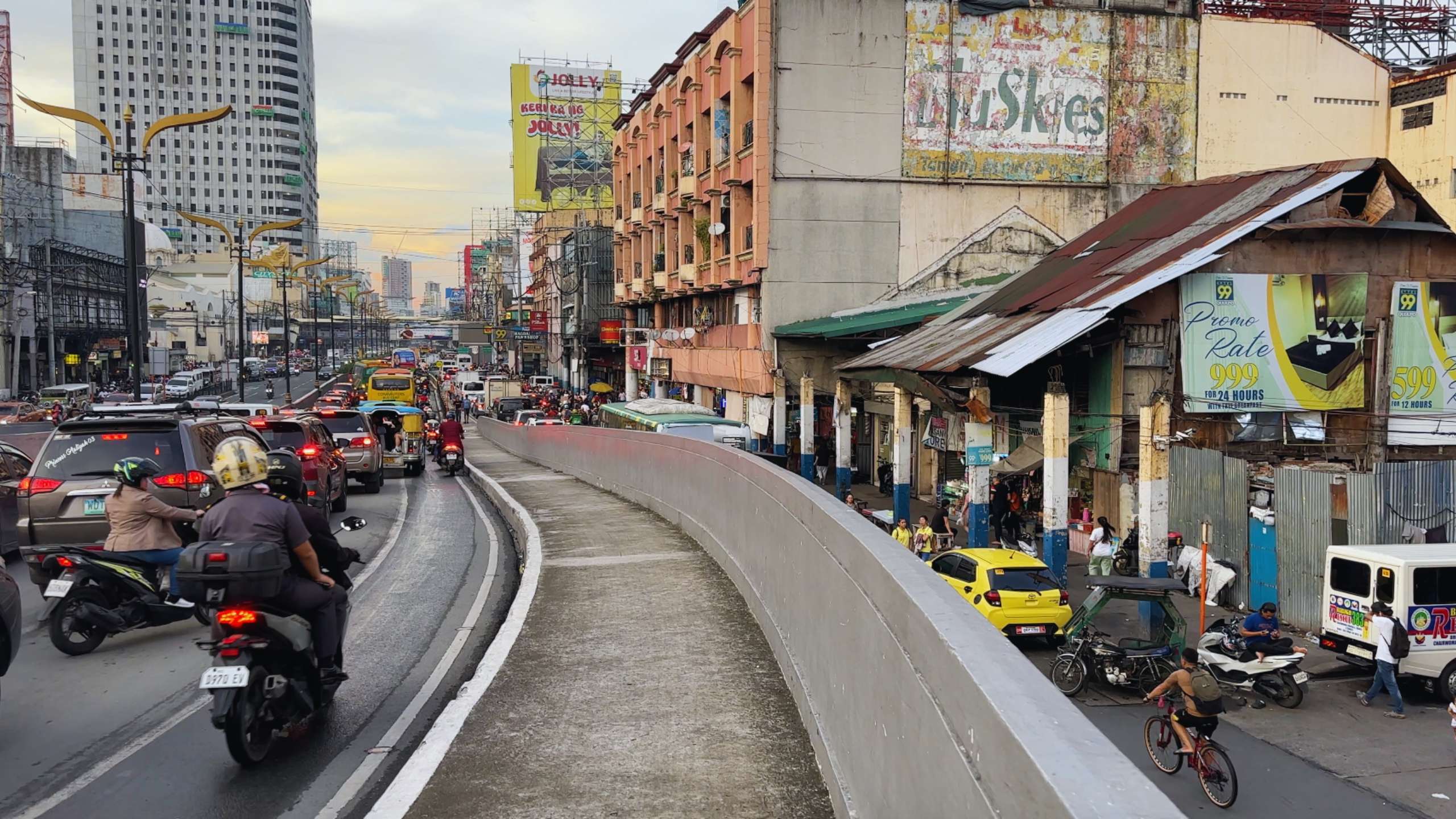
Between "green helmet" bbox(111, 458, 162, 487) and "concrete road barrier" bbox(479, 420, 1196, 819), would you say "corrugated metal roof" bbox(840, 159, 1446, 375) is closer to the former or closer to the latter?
"concrete road barrier" bbox(479, 420, 1196, 819)

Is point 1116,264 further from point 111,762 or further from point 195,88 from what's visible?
point 195,88

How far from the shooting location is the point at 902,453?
84.1ft

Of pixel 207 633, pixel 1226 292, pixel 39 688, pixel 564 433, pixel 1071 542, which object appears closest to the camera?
pixel 39 688

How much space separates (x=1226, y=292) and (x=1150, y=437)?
135 inches

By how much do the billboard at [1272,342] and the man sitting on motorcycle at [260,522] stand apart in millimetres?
15735

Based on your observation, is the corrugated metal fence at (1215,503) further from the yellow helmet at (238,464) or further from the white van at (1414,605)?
the yellow helmet at (238,464)

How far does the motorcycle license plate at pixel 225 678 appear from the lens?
245 inches

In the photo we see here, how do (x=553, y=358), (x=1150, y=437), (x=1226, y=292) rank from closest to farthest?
(x=1150, y=437) → (x=1226, y=292) → (x=553, y=358)

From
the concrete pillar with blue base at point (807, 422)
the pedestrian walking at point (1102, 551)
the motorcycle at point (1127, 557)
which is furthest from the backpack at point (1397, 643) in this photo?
the concrete pillar with blue base at point (807, 422)

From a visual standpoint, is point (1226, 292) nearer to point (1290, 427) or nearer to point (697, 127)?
point (1290, 427)

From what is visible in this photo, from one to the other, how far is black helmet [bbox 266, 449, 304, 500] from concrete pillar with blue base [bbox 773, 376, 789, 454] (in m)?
30.0

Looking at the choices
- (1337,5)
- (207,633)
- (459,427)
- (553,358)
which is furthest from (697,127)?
(553,358)

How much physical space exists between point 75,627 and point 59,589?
14.1 inches

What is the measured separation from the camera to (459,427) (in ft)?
104
